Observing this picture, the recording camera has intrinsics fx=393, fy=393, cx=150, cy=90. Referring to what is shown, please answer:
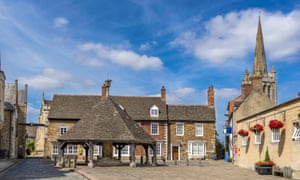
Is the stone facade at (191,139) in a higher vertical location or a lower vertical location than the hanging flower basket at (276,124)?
lower

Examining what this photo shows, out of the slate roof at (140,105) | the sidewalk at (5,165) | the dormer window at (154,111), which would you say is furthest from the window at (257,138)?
the dormer window at (154,111)

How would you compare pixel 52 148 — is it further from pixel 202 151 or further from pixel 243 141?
pixel 243 141

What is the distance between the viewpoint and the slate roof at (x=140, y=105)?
49.6m

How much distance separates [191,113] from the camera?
5125 cm

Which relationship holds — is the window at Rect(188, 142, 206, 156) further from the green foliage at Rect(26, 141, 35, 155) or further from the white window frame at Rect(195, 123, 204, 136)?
the green foliage at Rect(26, 141, 35, 155)

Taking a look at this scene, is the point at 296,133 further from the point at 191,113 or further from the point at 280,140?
the point at 191,113

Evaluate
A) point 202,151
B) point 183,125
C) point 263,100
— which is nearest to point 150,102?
point 183,125

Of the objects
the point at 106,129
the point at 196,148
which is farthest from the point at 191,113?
the point at 106,129

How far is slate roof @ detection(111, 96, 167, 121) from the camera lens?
49594 millimetres

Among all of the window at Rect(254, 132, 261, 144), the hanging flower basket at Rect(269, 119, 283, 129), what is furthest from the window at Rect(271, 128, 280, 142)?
the window at Rect(254, 132, 261, 144)

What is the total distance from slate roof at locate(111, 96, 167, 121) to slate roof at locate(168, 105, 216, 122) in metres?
1.22

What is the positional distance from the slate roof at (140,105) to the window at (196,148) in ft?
16.0

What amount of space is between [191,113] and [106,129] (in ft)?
74.7

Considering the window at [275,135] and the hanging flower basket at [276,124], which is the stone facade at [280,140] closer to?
the window at [275,135]
